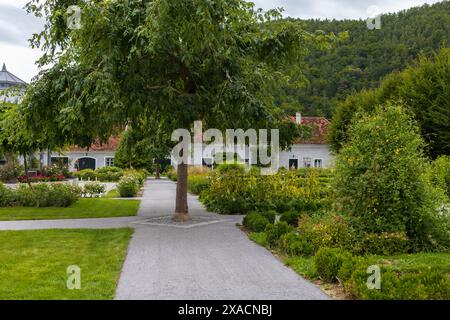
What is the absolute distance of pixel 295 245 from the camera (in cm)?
841

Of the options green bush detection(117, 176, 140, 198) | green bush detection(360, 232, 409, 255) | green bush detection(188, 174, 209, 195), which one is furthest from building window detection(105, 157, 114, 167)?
green bush detection(360, 232, 409, 255)

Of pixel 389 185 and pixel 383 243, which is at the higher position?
pixel 389 185

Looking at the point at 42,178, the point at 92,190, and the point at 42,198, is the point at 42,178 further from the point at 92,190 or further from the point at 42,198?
the point at 42,198

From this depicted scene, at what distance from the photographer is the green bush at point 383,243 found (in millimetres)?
8469

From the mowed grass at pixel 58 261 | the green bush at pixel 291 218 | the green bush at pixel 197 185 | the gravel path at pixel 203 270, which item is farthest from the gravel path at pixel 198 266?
the green bush at pixel 197 185

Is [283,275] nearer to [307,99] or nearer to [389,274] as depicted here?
[389,274]

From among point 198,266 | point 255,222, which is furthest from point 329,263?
point 255,222

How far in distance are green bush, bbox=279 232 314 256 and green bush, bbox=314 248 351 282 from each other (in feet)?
4.39

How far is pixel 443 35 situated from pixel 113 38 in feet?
110

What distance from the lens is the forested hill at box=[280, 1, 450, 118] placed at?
39438mm

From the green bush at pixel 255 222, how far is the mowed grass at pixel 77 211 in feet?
15.6

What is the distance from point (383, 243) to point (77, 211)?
10.9m

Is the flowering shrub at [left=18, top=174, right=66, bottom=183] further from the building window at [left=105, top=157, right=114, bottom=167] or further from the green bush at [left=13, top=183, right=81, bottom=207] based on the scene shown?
the green bush at [left=13, top=183, right=81, bottom=207]
